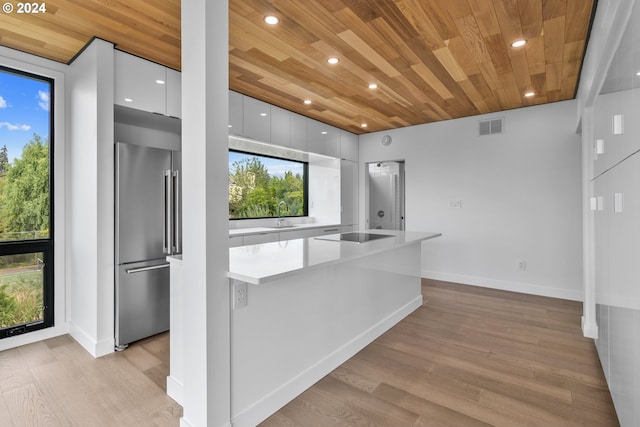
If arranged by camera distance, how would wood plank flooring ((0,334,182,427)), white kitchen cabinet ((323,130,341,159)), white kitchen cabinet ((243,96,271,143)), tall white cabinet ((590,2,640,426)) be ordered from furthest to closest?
white kitchen cabinet ((323,130,341,159))
white kitchen cabinet ((243,96,271,143))
wood plank flooring ((0,334,182,427))
tall white cabinet ((590,2,640,426))

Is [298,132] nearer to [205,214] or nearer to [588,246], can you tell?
[205,214]

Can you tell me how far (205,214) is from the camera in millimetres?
1571

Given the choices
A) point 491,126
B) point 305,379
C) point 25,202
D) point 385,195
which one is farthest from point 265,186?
point 491,126

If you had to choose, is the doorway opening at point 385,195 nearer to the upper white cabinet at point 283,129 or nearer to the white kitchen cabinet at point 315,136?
the upper white cabinet at point 283,129

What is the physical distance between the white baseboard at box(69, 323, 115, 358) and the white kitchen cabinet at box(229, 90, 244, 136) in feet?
7.75

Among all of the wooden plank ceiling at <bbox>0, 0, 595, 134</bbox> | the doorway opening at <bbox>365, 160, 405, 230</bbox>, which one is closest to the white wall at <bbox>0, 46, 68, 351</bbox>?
the wooden plank ceiling at <bbox>0, 0, 595, 134</bbox>

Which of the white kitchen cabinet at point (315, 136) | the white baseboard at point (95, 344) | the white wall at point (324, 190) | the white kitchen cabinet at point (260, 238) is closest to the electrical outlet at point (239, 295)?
the white baseboard at point (95, 344)

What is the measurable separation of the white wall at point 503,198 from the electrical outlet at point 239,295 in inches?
159

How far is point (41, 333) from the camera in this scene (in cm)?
289

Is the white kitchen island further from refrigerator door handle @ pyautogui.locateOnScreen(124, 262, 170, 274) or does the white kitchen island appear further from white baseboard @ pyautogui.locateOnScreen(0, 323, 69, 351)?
white baseboard @ pyautogui.locateOnScreen(0, 323, 69, 351)

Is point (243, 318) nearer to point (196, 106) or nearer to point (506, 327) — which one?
point (196, 106)

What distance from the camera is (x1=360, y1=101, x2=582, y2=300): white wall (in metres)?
4.12

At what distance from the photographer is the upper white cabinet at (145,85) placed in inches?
108

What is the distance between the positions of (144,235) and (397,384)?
8.00 ft
